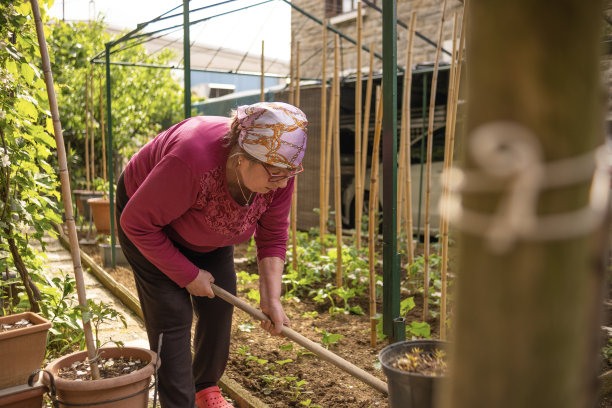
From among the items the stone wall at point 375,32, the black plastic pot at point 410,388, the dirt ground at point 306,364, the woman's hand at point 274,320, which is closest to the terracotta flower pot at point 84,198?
the stone wall at point 375,32

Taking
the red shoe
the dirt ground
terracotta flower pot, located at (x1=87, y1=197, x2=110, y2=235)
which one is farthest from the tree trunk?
terracotta flower pot, located at (x1=87, y1=197, x2=110, y2=235)

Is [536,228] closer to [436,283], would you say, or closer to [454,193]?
[454,193]

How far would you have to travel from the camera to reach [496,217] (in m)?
0.49

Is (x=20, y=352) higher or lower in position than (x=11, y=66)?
lower

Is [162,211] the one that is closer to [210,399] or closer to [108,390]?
[108,390]

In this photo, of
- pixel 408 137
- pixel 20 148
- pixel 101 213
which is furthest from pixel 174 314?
pixel 101 213

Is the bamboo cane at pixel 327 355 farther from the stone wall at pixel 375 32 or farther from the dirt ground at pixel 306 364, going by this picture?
the stone wall at pixel 375 32

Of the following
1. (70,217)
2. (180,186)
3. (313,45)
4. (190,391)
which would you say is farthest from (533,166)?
(313,45)

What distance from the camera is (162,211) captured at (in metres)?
1.94

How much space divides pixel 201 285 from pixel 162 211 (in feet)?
1.15

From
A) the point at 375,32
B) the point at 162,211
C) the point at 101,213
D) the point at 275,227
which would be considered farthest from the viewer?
the point at 375,32

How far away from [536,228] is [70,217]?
1847 millimetres

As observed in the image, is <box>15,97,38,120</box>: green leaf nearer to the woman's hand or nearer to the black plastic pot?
→ the woman's hand

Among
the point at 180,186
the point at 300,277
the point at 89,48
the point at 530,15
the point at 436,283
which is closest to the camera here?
the point at 530,15
